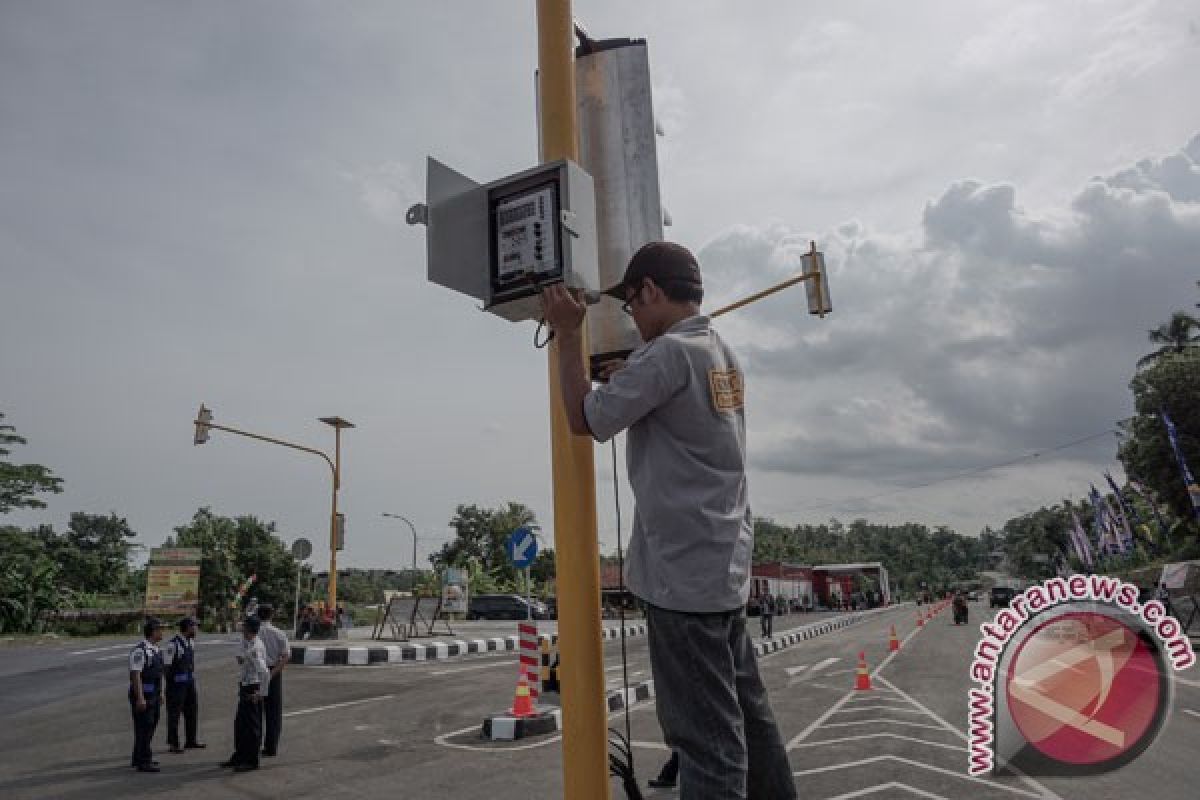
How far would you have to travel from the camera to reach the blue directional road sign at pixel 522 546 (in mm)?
10914

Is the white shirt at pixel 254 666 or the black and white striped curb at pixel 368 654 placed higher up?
the white shirt at pixel 254 666

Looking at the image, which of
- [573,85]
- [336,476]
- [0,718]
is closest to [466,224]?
[573,85]

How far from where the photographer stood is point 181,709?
8078 millimetres

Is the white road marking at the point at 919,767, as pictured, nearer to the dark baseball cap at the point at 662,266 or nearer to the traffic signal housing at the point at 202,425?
the dark baseball cap at the point at 662,266

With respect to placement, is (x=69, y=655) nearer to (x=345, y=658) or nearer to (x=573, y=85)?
(x=345, y=658)

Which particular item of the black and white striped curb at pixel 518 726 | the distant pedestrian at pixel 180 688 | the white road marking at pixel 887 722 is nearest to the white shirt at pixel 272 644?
the distant pedestrian at pixel 180 688

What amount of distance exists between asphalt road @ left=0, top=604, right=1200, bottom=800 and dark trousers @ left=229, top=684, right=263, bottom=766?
182mm

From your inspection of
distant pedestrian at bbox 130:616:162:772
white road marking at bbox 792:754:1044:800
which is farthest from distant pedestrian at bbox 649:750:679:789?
distant pedestrian at bbox 130:616:162:772

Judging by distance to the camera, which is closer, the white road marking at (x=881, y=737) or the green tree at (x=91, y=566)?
the white road marking at (x=881, y=737)

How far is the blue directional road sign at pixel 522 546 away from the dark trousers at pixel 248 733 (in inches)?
176

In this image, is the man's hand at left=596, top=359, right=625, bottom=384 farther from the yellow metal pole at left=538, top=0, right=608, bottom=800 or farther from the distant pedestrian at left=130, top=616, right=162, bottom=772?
the distant pedestrian at left=130, top=616, right=162, bottom=772

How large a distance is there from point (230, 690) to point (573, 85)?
12.2m

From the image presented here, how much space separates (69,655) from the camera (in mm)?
18234

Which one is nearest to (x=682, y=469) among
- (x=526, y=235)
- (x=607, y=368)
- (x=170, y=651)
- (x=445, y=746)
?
(x=607, y=368)
